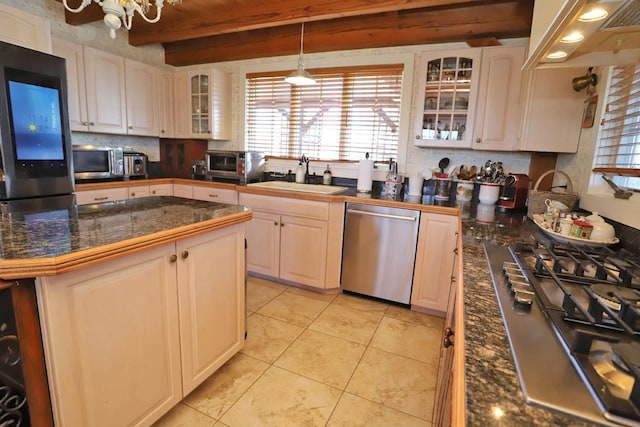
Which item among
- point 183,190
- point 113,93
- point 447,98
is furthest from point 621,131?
point 113,93

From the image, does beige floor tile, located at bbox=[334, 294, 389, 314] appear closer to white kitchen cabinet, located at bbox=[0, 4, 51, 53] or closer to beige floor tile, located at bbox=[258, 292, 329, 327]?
beige floor tile, located at bbox=[258, 292, 329, 327]

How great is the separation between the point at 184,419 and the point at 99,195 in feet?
7.69

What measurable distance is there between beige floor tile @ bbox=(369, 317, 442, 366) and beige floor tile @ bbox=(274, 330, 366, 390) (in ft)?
0.59

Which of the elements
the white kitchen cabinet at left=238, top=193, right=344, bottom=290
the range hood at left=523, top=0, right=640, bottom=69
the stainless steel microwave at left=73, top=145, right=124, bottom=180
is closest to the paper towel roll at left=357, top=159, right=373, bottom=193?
the white kitchen cabinet at left=238, top=193, right=344, bottom=290

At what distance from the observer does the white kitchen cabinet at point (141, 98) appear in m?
3.40

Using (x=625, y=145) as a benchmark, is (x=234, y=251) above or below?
below

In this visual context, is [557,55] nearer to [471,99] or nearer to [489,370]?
[489,370]

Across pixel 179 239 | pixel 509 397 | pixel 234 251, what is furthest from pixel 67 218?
pixel 509 397

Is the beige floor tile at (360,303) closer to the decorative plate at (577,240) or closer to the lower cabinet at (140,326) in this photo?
the lower cabinet at (140,326)

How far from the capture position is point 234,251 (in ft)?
5.38

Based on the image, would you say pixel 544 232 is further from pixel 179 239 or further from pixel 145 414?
pixel 145 414

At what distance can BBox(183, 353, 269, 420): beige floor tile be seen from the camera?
157 cm

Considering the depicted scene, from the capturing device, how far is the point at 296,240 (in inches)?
111

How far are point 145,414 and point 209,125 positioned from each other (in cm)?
306
